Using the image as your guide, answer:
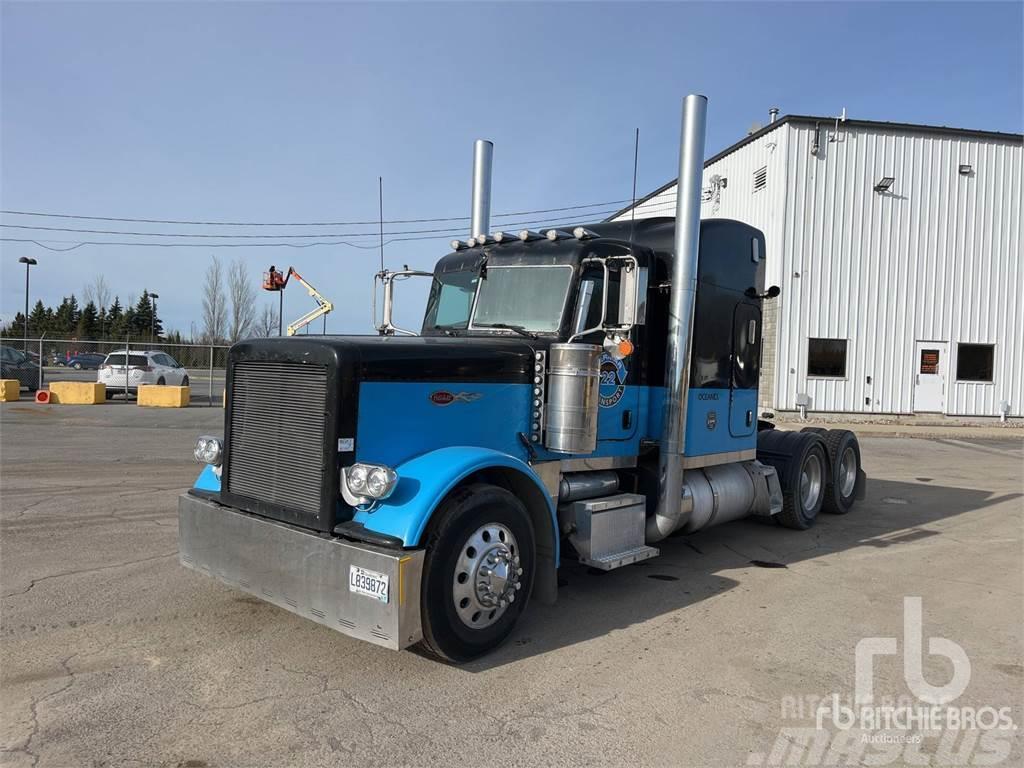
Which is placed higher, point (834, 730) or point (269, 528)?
point (269, 528)

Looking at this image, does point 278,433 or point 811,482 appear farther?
point 811,482

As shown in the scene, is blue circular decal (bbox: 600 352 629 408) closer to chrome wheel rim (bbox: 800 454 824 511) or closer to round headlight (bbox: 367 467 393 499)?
round headlight (bbox: 367 467 393 499)

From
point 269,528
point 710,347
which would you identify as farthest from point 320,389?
point 710,347

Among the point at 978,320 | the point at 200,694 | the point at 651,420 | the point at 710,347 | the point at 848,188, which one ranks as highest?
the point at 848,188

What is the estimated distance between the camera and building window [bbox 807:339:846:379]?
819 inches

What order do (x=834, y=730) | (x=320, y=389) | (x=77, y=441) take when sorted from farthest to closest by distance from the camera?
(x=77, y=441)
(x=320, y=389)
(x=834, y=730)

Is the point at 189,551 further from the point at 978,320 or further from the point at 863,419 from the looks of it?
the point at 978,320

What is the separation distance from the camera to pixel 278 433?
4.14 metres

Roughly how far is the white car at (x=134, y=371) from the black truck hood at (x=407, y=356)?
20136 mm

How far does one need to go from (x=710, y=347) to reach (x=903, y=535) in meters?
3.32

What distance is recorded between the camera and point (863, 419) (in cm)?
2092

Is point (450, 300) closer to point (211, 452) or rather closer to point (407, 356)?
point (407, 356)

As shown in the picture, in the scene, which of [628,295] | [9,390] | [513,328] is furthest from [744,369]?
[9,390]

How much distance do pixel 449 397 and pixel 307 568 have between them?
1258 mm
